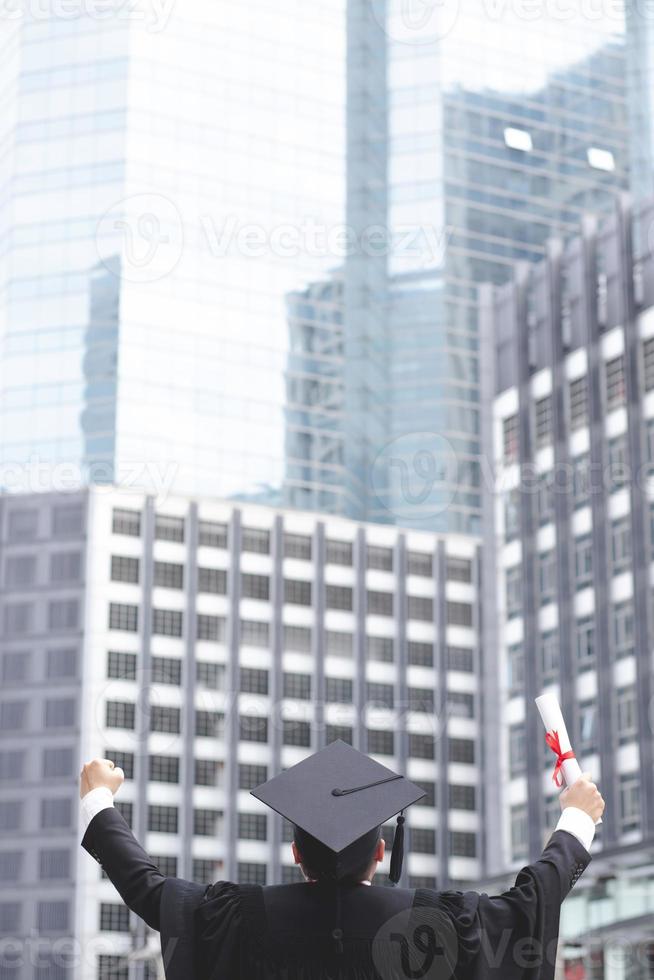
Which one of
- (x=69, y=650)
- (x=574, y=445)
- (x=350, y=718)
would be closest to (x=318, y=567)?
(x=350, y=718)

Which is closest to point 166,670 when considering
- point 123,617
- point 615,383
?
point 123,617

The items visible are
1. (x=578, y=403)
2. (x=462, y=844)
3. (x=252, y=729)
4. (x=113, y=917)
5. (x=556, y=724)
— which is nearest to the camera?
(x=556, y=724)

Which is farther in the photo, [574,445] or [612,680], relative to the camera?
[574,445]

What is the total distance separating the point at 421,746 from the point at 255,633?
11857mm

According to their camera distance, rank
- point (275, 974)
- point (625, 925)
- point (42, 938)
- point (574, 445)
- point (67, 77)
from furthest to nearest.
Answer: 1. point (67, 77)
2. point (42, 938)
3. point (574, 445)
4. point (625, 925)
5. point (275, 974)

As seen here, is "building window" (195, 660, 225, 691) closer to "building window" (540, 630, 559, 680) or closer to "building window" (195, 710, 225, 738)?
"building window" (195, 710, 225, 738)

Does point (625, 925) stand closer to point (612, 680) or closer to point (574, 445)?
point (612, 680)

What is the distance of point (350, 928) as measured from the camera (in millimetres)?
6234

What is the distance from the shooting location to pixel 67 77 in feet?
362

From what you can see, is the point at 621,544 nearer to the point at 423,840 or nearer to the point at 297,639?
the point at 297,639

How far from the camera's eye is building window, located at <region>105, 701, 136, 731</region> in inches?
3701

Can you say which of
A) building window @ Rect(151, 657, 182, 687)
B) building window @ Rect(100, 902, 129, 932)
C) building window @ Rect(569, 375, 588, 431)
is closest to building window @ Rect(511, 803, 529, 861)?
building window @ Rect(569, 375, 588, 431)

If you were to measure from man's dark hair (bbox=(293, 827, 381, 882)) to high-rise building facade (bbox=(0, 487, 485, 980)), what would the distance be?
8603 centimetres

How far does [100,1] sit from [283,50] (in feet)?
40.9
